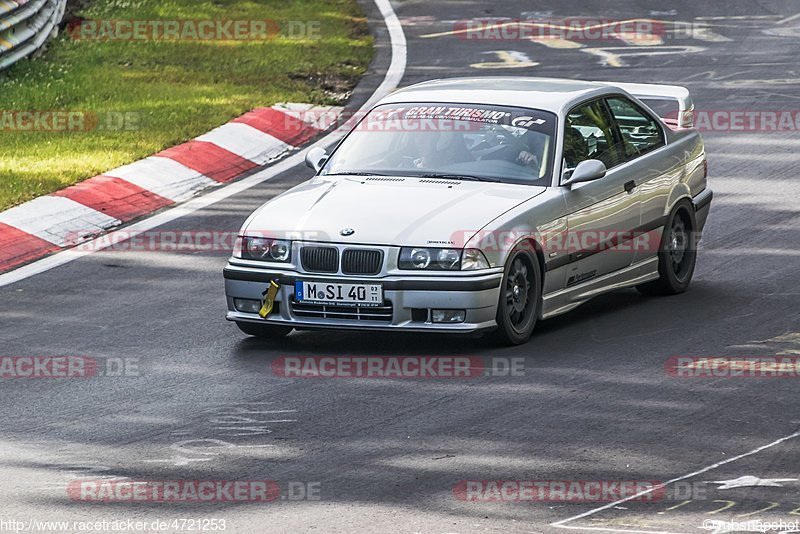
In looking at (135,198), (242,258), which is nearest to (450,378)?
(242,258)

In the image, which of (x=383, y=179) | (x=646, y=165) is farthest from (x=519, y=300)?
(x=646, y=165)

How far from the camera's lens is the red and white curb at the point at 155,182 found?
1299cm

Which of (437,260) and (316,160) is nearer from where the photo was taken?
(437,260)

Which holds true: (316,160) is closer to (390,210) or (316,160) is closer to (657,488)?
(390,210)

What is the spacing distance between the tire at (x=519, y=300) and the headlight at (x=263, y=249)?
1.31m

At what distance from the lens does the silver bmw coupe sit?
945 centimetres

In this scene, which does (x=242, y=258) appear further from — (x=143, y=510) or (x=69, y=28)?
(x=69, y=28)

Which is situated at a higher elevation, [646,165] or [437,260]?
[646,165]

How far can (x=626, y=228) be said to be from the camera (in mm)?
10852

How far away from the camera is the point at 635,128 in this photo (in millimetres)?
11297

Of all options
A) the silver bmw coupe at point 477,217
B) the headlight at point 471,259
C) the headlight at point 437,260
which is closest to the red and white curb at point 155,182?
the silver bmw coupe at point 477,217

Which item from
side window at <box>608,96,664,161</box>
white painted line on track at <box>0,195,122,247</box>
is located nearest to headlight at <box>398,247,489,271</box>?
side window at <box>608,96,664,161</box>

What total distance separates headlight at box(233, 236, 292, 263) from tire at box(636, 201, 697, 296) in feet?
9.53

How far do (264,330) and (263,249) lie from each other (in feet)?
1.80
